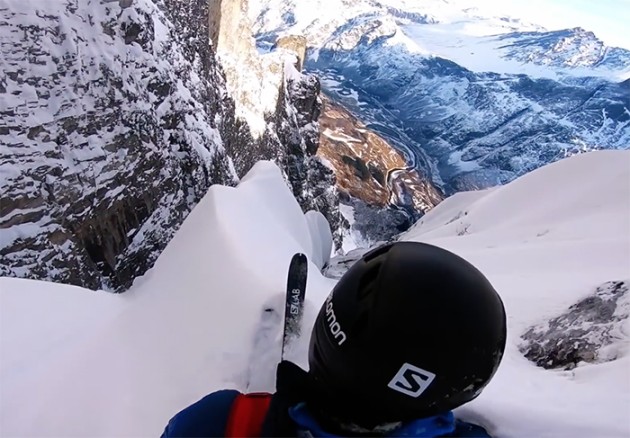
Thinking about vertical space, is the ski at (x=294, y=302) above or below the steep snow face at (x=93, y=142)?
Answer: above

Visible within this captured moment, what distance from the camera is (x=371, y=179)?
125188 mm

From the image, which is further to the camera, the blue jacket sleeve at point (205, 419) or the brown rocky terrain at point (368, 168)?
the brown rocky terrain at point (368, 168)

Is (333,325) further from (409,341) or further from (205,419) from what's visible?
(205,419)

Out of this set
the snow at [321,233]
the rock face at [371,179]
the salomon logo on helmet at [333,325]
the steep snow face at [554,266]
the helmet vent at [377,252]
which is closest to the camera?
the salomon logo on helmet at [333,325]

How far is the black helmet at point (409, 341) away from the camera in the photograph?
1576 mm

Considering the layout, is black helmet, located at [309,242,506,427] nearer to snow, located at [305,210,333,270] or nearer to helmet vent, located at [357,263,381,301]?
helmet vent, located at [357,263,381,301]

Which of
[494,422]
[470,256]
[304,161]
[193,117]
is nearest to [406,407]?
[494,422]

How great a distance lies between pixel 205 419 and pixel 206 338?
2.66m

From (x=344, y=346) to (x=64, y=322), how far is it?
147 inches

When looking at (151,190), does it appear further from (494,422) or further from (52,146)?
(494,422)

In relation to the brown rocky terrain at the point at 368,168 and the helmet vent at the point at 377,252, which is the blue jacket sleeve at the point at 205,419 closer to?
the helmet vent at the point at 377,252

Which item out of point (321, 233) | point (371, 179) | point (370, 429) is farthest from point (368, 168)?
point (370, 429)

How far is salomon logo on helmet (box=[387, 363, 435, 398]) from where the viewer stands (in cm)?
158

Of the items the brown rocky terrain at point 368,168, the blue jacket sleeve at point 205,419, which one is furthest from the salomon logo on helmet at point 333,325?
the brown rocky terrain at point 368,168
